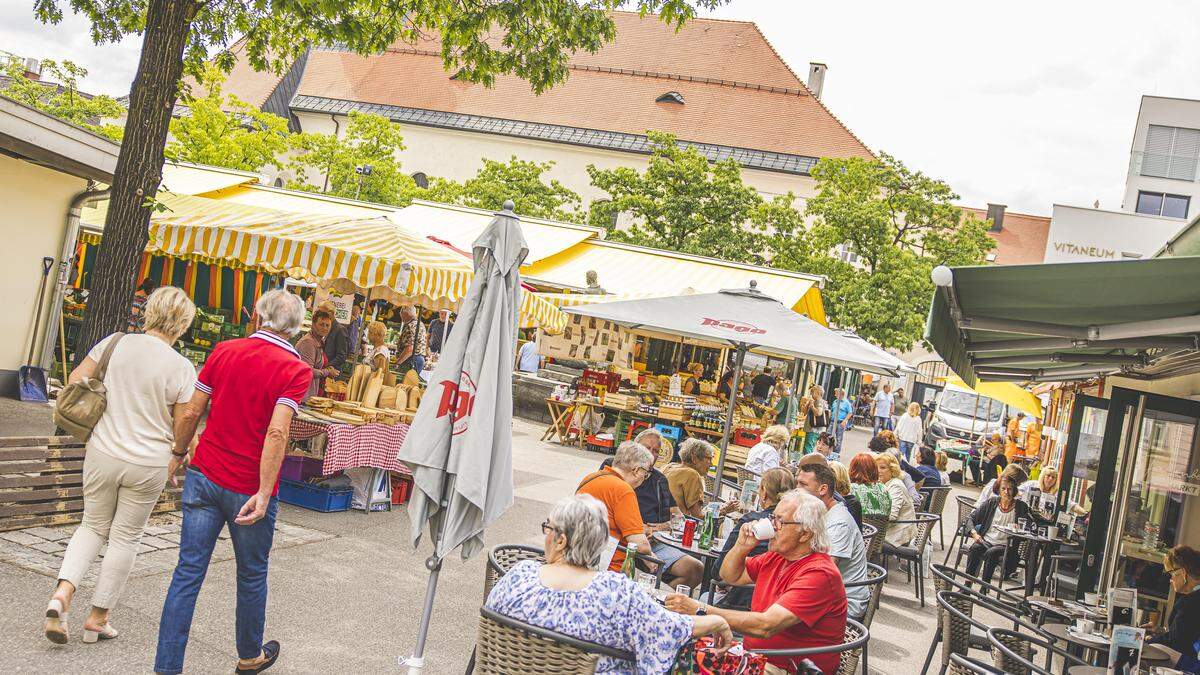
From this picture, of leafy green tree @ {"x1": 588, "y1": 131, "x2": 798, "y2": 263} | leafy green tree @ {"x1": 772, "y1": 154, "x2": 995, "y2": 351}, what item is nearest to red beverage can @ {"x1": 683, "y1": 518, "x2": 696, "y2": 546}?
leafy green tree @ {"x1": 588, "y1": 131, "x2": 798, "y2": 263}

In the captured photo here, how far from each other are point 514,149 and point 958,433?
28346 mm

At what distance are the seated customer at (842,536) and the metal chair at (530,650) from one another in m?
3.08

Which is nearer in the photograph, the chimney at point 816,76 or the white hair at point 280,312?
the white hair at point 280,312

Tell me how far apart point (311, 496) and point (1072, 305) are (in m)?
6.45

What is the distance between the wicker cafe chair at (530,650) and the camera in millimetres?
3482

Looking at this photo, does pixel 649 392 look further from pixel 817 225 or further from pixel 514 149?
A: pixel 514 149

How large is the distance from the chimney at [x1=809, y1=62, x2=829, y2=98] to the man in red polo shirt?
183 feet

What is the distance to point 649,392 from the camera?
1727 centimetres

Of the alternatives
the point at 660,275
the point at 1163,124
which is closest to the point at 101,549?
the point at 660,275

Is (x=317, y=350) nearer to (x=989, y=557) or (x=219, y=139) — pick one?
(x=989, y=557)

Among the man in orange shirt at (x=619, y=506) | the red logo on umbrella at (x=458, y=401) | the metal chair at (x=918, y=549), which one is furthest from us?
the metal chair at (x=918, y=549)

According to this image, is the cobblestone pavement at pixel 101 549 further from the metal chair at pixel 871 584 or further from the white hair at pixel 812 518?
the metal chair at pixel 871 584

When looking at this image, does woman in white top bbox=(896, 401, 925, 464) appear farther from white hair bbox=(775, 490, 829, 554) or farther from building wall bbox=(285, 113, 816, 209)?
building wall bbox=(285, 113, 816, 209)

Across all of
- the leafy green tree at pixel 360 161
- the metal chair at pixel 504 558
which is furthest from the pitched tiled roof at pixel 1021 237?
the metal chair at pixel 504 558
